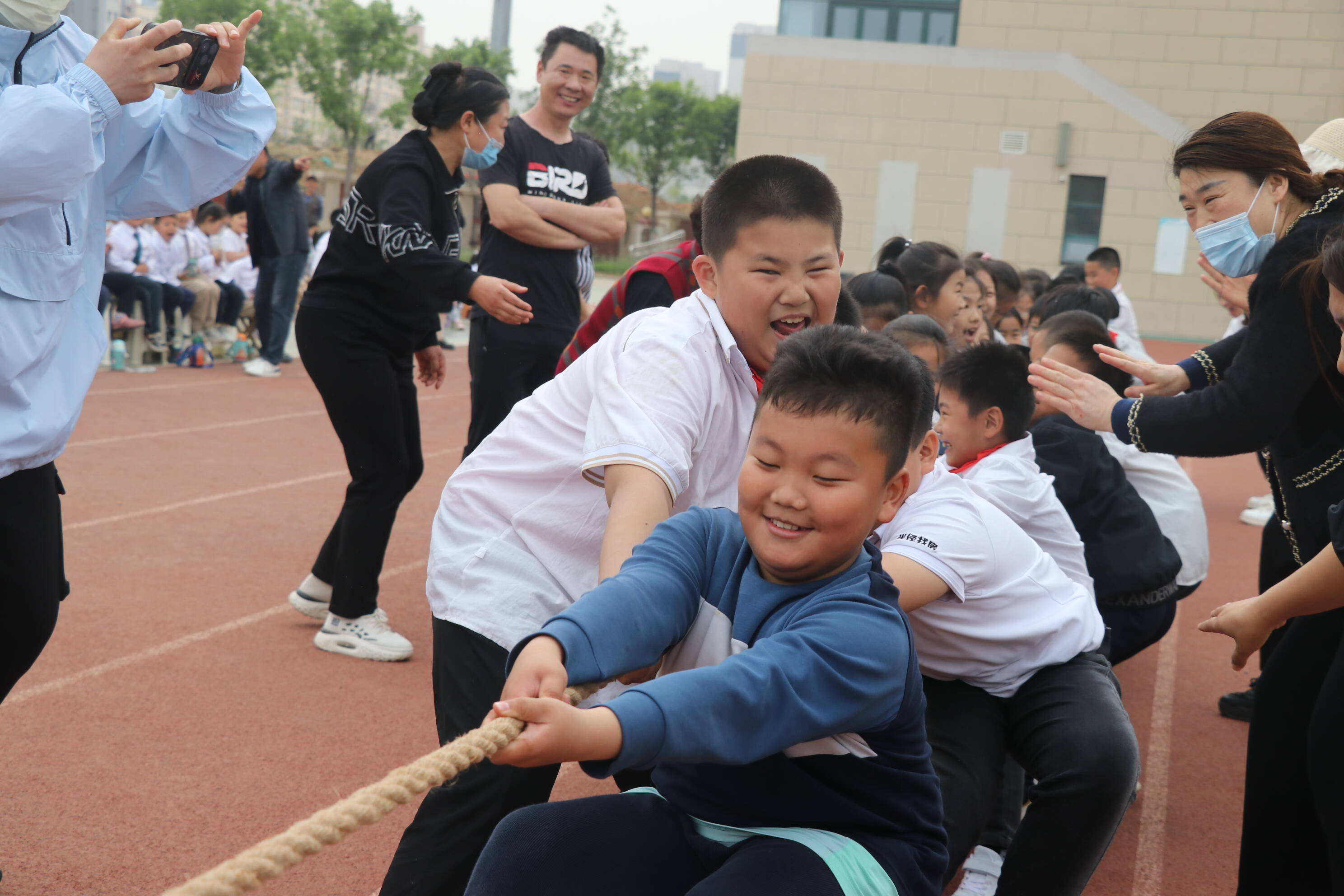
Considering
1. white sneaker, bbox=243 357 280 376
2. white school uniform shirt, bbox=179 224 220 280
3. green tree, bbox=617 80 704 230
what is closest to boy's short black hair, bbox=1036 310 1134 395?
white sneaker, bbox=243 357 280 376

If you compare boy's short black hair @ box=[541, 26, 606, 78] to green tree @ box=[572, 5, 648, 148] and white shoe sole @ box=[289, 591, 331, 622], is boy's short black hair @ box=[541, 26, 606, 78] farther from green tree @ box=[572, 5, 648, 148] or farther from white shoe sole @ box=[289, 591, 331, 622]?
green tree @ box=[572, 5, 648, 148]

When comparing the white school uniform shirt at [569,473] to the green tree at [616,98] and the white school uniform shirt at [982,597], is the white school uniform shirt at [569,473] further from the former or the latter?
the green tree at [616,98]

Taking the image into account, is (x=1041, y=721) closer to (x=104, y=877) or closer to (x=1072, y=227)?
(x=104, y=877)

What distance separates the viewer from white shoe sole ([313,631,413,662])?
4578mm

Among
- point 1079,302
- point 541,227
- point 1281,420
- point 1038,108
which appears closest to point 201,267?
point 541,227

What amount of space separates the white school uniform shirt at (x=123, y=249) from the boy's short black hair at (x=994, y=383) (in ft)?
33.6

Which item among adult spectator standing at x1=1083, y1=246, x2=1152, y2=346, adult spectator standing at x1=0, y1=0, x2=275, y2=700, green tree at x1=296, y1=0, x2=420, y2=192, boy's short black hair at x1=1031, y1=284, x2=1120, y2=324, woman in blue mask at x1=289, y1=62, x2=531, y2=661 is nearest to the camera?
adult spectator standing at x1=0, y1=0, x2=275, y2=700

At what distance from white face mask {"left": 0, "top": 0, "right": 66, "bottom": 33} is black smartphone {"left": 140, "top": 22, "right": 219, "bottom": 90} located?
7.1 inches

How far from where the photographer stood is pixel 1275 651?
8.88 ft

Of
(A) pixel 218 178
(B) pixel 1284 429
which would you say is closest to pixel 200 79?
(A) pixel 218 178

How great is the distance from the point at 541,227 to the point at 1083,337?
2321 mm

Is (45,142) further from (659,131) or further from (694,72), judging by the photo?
(694,72)

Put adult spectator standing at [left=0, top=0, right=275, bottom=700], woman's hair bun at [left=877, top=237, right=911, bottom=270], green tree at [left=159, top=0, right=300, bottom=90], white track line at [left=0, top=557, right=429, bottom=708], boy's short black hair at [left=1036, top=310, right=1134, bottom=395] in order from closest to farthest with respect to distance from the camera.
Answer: adult spectator standing at [left=0, top=0, right=275, bottom=700], white track line at [left=0, top=557, right=429, bottom=708], boy's short black hair at [left=1036, top=310, right=1134, bottom=395], woman's hair bun at [left=877, top=237, right=911, bottom=270], green tree at [left=159, top=0, right=300, bottom=90]

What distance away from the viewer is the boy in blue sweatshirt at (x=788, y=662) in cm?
156
